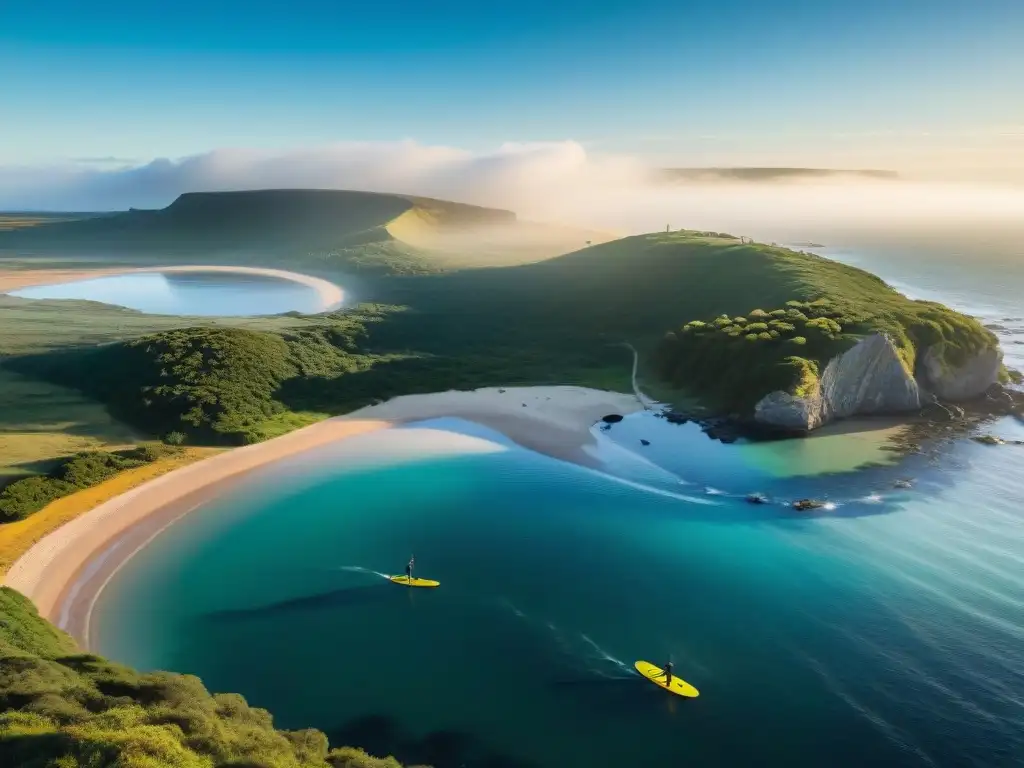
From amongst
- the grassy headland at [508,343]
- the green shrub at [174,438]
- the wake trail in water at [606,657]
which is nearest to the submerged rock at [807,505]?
the grassy headland at [508,343]

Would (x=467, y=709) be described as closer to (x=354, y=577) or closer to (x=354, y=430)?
(x=354, y=577)

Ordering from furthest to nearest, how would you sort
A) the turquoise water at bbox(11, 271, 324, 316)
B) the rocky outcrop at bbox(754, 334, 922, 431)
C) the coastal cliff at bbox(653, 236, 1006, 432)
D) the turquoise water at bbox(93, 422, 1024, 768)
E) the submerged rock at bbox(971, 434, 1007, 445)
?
the turquoise water at bbox(11, 271, 324, 316)
the coastal cliff at bbox(653, 236, 1006, 432)
the rocky outcrop at bbox(754, 334, 922, 431)
the submerged rock at bbox(971, 434, 1007, 445)
the turquoise water at bbox(93, 422, 1024, 768)

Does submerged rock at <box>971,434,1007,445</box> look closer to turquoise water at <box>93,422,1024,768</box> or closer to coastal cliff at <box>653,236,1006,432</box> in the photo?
coastal cliff at <box>653,236,1006,432</box>

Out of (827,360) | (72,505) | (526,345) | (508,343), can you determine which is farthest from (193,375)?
(827,360)

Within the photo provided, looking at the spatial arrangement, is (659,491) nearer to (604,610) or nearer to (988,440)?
(604,610)

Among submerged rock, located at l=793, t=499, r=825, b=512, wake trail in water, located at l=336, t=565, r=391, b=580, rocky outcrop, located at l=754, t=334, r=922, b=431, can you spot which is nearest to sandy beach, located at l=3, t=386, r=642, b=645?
wake trail in water, located at l=336, t=565, r=391, b=580
